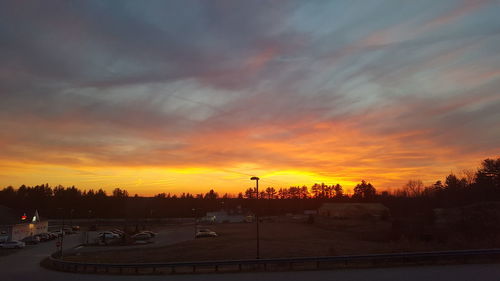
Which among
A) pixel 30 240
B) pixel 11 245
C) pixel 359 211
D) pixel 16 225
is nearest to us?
pixel 11 245

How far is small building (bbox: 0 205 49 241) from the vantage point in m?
62.8

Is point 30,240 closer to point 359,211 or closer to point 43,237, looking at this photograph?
point 43,237

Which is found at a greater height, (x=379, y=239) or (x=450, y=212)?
(x=450, y=212)

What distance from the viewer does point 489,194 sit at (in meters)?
95.9

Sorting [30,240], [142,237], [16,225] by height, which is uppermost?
[16,225]

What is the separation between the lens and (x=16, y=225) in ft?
214

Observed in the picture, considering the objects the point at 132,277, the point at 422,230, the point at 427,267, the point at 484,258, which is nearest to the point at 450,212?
the point at 422,230

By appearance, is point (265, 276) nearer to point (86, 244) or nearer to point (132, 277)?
point (132, 277)

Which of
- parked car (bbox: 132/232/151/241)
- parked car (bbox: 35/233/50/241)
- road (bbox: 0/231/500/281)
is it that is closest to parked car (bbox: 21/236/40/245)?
parked car (bbox: 35/233/50/241)

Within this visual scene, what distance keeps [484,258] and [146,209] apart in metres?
165

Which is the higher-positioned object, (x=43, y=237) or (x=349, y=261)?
(x=349, y=261)

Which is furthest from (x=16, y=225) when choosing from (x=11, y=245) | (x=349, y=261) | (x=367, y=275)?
(x=367, y=275)

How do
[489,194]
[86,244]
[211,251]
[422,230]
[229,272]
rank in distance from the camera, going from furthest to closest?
[489,194], [422,230], [86,244], [211,251], [229,272]

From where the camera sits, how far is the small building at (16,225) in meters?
62.8
